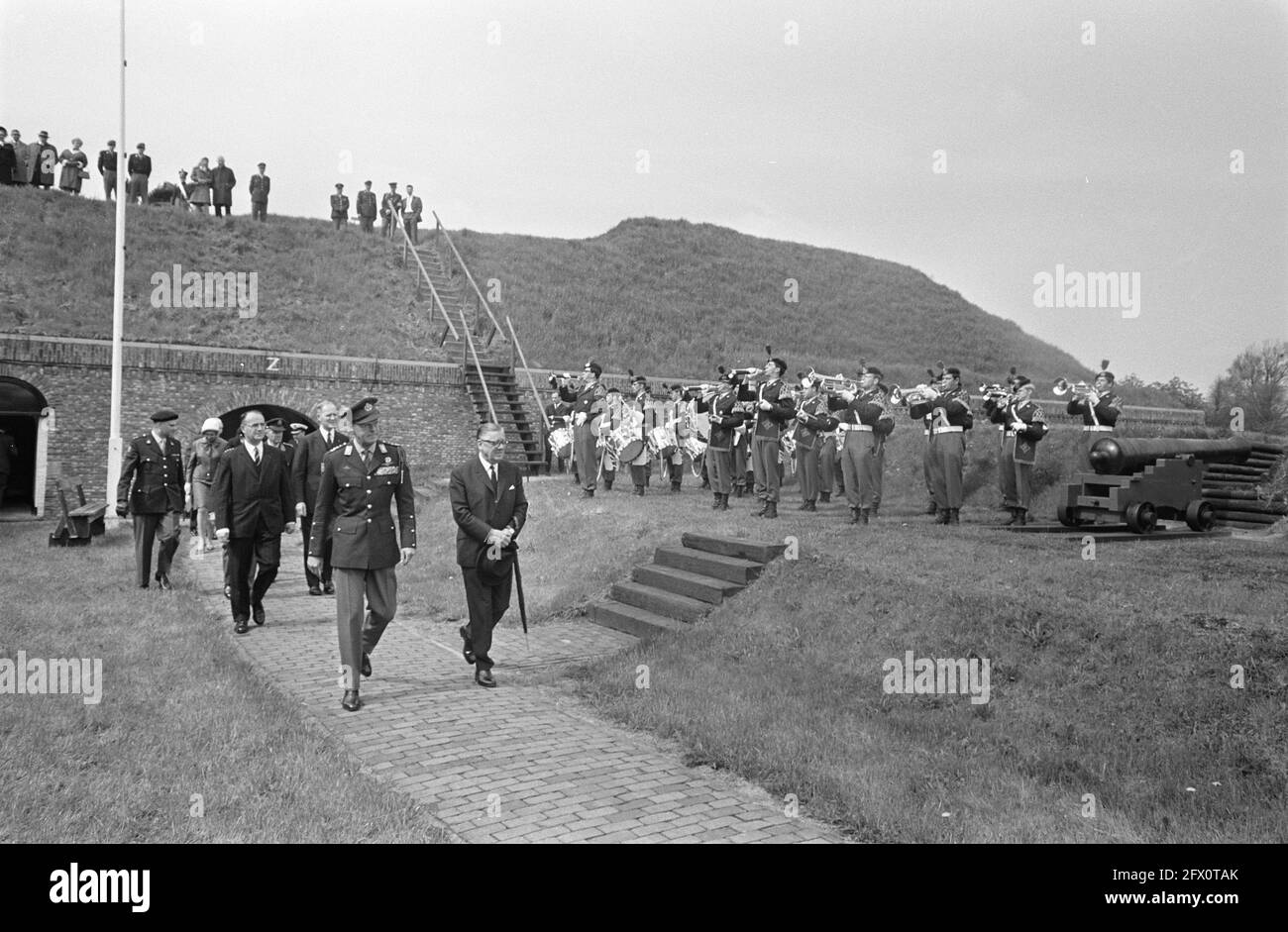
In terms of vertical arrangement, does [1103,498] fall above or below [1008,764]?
above

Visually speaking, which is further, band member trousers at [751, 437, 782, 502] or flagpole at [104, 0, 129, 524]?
flagpole at [104, 0, 129, 524]

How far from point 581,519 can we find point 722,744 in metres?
7.58

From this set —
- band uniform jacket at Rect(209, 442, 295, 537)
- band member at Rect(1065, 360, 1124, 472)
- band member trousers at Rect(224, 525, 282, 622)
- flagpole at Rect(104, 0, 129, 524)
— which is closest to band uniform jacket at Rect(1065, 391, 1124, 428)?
band member at Rect(1065, 360, 1124, 472)

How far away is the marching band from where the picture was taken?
524 inches

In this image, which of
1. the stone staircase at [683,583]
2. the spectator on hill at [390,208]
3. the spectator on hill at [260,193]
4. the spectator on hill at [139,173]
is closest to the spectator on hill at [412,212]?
the spectator on hill at [390,208]

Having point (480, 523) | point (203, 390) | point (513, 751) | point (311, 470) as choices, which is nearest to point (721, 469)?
point (311, 470)

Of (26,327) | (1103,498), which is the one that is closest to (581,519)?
(1103,498)

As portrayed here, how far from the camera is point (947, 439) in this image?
43.5 feet

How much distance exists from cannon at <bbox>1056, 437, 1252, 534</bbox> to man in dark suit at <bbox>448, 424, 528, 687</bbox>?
839cm

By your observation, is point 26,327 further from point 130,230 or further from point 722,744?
point 722,744

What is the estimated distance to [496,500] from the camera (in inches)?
315

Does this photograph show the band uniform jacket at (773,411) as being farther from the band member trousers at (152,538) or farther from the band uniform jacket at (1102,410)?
the band member trousers at (152,538)

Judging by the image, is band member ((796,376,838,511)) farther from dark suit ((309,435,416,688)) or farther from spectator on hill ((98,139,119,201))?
spectator on hill ((98,139,119,201))

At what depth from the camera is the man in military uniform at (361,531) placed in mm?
7262
